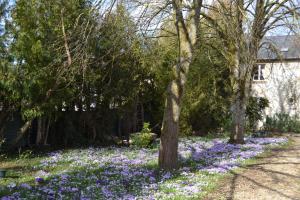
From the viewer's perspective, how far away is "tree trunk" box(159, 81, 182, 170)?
1030cm

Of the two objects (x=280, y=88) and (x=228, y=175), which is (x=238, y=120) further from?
(x=280, y=88)

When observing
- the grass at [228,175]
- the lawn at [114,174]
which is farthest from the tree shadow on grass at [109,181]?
the grass at [228,175]

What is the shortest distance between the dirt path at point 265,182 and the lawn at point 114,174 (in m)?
0.39

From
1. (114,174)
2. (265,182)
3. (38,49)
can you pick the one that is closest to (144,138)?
(38,49)

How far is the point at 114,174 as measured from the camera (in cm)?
995

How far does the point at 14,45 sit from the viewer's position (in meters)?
12.5

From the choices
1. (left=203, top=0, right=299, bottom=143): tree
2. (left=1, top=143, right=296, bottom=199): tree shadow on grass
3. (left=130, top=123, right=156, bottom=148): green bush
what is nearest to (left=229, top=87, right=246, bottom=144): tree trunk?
(left=203, top=0, right=299, bottom=143): tree

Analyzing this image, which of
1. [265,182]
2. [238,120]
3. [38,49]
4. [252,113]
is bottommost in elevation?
[265,182]

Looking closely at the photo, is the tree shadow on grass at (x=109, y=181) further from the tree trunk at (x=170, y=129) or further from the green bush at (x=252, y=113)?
the green bush at (x=252, y=113)

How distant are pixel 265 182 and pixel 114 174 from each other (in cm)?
364

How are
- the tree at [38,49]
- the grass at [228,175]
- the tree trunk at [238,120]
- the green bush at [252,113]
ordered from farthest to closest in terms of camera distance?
the green bush at [252,113]
the tree trunk at [238,120]
the tree at [38,49]
the grass at [228,175]

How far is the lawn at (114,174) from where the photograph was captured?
793cm

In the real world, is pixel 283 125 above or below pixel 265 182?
above

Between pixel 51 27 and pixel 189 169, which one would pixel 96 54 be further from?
pixel 189 169
